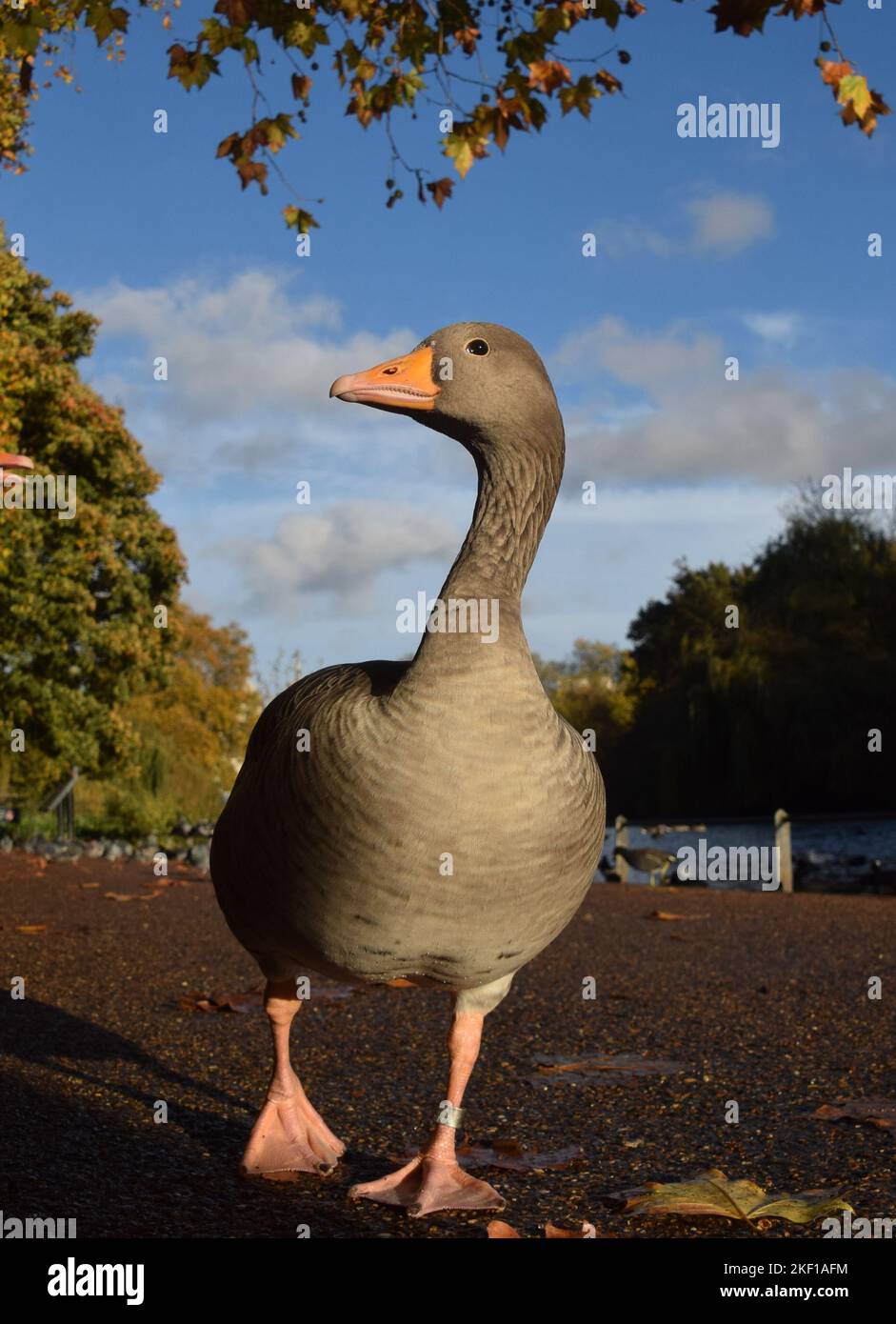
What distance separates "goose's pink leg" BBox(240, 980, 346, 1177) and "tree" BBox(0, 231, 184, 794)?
20.2 metres

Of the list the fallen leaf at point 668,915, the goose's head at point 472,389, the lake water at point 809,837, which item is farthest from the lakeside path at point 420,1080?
Result: the lake water at point 809,837

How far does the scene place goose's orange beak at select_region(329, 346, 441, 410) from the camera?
145 inches

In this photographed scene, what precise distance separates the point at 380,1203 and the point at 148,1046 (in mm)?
2883

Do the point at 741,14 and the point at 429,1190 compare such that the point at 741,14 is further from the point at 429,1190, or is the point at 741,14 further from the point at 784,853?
the point at 784,853

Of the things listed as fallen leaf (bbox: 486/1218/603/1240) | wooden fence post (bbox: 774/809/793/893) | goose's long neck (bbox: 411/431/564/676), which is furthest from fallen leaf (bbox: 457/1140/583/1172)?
wooden fence post (bbox: 774/809/793/893)

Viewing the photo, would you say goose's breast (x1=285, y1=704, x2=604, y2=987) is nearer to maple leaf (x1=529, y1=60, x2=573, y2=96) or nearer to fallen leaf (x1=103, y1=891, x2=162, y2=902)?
maple leaf (x1=529, y1=60, x2=573, y2=96)

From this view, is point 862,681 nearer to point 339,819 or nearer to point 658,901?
point 658,901

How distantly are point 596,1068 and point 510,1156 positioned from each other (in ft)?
5.61

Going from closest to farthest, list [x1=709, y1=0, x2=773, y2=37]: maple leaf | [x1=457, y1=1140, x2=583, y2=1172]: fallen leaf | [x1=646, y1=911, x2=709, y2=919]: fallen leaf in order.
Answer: [x1=457, y1=1140, x2=583, y2=1172]: fallen leaf
[x1=709, y1=0, x2=773, y2=37]: maple leaf
[x1=646, y1=911, x2=709, y2=919]: fallen leaf

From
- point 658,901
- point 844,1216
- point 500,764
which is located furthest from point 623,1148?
point 658,901

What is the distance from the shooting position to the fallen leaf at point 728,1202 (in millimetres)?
3611

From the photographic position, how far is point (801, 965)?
9.76 m

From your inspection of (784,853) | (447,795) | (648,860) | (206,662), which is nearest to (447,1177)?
(447,795)

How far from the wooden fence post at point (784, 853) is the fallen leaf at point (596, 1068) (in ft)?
42.1
